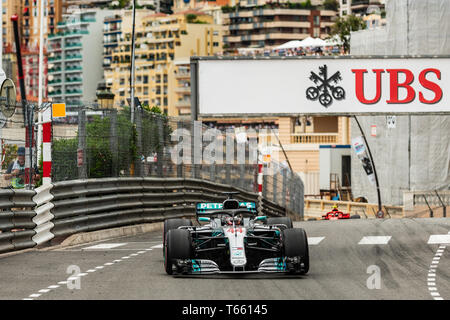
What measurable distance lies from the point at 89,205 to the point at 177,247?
8.32m

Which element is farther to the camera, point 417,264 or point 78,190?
point 78,190

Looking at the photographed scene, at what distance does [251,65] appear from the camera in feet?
102

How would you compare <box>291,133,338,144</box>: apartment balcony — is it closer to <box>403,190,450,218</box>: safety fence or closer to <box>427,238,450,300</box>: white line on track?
<box>403,190,450,218</box>: safety fence

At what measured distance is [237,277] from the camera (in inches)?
643

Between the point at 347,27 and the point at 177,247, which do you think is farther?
the point at 347,27

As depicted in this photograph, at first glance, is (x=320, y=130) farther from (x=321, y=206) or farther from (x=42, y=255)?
(x=42, y=255)

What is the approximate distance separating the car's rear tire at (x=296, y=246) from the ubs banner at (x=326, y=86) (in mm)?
14462

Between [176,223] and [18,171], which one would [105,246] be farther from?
[176,223]

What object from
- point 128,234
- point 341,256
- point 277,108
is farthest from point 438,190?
point 341,256

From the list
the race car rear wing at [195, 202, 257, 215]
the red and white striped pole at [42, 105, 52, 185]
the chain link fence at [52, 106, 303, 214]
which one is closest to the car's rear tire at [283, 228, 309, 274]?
the race car rear wing at [195, 202, 257, 215]

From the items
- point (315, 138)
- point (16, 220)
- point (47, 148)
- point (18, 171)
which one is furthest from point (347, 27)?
point (16, 220)

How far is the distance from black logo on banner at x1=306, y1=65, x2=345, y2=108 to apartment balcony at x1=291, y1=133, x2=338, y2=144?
76.8 m

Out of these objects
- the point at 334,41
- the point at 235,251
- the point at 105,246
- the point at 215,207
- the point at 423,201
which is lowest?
the point at 423,201
